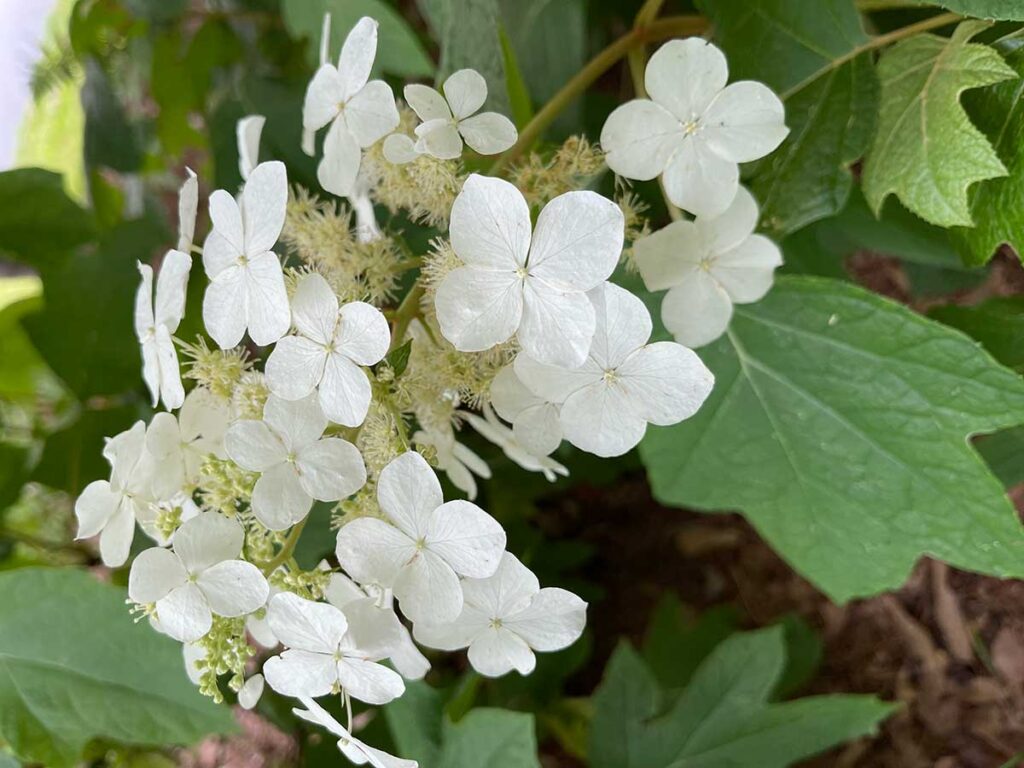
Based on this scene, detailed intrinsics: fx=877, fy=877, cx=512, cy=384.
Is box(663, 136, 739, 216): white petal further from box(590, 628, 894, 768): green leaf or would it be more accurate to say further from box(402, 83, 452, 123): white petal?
box(590, 628, 894, 768): green leaf

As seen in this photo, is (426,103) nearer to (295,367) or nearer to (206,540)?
(295,367)

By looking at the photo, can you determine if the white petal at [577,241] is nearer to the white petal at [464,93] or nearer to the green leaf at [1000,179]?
the white petal at [464,93]

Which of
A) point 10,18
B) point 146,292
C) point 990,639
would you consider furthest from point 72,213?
point 990,639

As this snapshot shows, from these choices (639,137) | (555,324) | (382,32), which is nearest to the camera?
(555,324)

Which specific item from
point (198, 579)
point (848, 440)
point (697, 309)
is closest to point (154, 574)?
point (198, 579)

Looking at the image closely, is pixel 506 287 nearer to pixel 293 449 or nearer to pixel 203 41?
pixel 293 449
